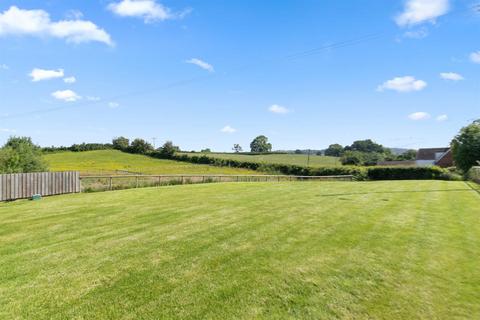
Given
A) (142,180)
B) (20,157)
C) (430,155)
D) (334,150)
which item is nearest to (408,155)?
(334,150)

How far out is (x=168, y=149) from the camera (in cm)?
7275

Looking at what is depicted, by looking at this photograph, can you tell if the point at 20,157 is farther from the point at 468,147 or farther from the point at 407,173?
the point at 468,147

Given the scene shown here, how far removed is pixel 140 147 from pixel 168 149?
9307 millimetres

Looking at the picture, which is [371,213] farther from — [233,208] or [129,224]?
[129,224]

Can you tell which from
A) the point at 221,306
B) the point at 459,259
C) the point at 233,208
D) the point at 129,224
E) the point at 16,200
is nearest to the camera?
the point at 221,306

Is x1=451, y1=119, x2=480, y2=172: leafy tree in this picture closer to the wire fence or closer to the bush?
the bush

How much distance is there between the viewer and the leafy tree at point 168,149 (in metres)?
72.2

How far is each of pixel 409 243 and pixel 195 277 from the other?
4.65 metres

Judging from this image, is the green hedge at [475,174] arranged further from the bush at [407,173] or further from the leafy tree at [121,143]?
the leafy tree at [121,143]

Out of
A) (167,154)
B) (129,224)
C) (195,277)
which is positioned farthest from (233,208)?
(167,154)

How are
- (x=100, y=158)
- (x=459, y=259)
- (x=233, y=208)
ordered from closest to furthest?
1. (x=459, y=259)
2. (x=233, y=208)
3. (x=100, y=158)

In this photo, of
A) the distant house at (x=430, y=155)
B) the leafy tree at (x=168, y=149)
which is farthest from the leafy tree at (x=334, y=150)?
the leafy tree at (x=168, y=149)

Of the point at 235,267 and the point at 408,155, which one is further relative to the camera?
the point at 408,155

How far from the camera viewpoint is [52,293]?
411cm
